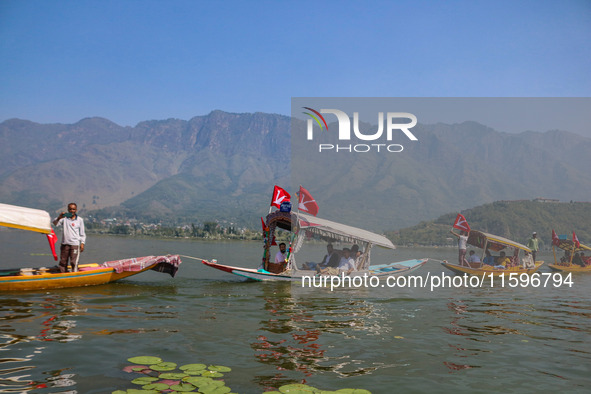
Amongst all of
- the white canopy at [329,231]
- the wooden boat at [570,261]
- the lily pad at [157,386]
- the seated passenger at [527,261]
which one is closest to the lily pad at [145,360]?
the lily pad at [157,386]

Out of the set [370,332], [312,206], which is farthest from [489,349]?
[312,206]

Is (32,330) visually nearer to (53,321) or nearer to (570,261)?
(53,321)

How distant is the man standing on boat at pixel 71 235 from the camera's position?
17.3 meters

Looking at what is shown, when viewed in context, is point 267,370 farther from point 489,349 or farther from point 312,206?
point 312,206

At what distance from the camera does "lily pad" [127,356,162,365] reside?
351 inches

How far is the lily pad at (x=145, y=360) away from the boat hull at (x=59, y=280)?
10.4m

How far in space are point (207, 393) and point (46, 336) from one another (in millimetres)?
5679

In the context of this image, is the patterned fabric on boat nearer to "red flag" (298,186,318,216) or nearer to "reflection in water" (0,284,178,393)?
"reflection in water" (0,284,178,393)

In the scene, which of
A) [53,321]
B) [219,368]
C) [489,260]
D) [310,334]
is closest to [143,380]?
[219,368]

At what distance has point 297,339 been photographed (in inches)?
449

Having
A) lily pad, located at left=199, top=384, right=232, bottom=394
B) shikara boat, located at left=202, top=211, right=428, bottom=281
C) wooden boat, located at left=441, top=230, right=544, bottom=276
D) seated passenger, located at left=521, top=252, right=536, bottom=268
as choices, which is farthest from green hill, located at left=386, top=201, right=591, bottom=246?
lily pad, located at left=199, top=384, right=232, bottom=394

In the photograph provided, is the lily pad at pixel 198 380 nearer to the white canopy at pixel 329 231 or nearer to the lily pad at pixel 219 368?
the lily pad at pixel 219 368

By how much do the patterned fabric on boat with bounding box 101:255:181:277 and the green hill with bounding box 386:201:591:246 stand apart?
82.5 metres

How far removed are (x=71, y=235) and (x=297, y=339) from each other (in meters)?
10.6
